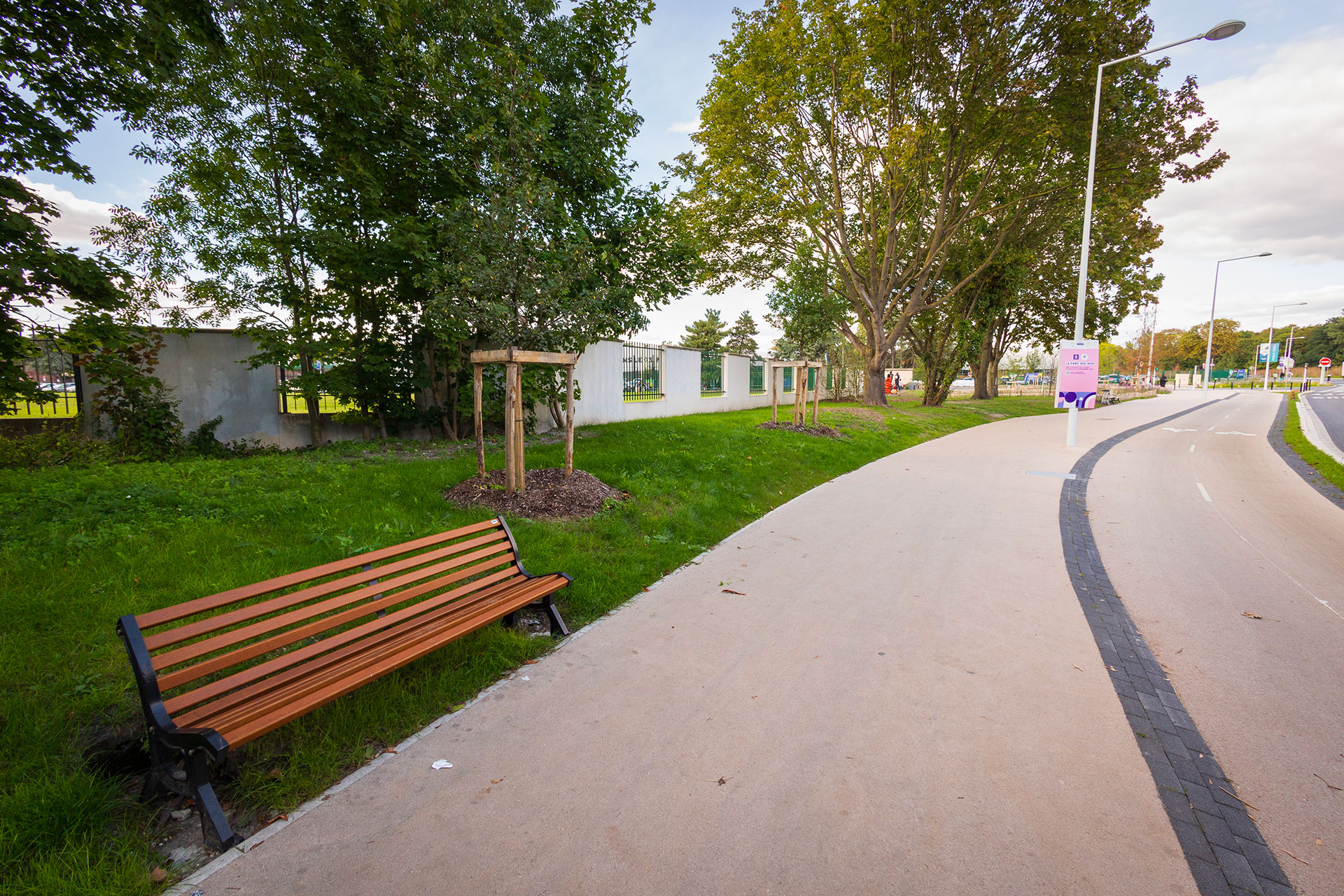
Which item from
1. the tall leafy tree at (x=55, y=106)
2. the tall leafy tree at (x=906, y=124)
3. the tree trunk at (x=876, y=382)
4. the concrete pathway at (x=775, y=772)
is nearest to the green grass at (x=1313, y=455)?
the tall leafy tree at (x=906, y=124)

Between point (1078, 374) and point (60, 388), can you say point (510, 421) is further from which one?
point (1078, 374)

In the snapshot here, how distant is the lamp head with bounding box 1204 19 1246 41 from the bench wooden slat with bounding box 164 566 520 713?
16.8 m

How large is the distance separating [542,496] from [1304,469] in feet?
47.0

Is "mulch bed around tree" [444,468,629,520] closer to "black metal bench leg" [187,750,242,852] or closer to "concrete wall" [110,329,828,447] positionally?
"black metal bench leg" [187,750,242,852]

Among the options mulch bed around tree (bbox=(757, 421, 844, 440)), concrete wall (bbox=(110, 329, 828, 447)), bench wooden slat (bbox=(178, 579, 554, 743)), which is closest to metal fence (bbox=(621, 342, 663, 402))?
concrete wall (bbox=(110, 329, 828, 447))

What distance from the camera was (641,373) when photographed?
16734 mm

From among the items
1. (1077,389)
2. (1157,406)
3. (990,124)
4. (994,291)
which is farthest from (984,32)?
(1157,406)

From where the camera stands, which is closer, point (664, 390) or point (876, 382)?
point (664, 390)

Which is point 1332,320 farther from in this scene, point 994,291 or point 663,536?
point 663,536

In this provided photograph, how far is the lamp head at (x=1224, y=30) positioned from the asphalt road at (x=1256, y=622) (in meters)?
8.82

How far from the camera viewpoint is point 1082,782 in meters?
2.56

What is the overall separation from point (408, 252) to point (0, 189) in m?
4.83

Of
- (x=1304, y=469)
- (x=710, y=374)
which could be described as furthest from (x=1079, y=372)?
(x=710, y=374)

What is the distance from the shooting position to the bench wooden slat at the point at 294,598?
2.29 m
